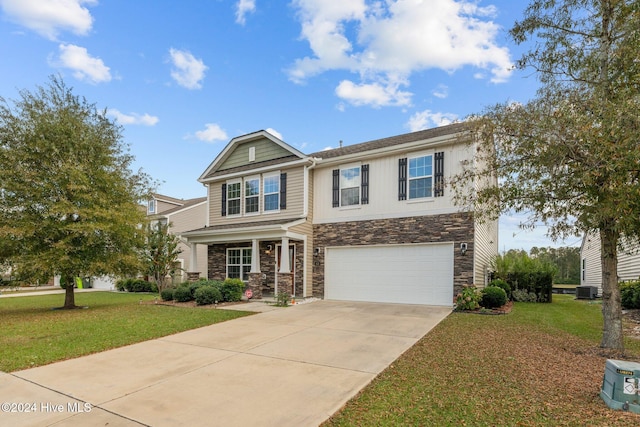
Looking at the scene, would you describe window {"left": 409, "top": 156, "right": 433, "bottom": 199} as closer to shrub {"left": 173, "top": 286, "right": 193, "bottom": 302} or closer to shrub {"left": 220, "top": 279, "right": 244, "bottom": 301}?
shrub {"left": 220, "top": 279, "right": 244, "bottom": 301}

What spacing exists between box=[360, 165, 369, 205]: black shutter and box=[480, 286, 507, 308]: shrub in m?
5.33

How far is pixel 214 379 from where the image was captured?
15.9ft

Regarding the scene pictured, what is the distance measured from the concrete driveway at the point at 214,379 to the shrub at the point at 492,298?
14.6ft

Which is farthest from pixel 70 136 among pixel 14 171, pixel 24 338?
pixel 24 338

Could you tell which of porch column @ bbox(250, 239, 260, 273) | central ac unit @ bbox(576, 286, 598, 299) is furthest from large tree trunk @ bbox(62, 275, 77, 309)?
central ac unit @ bbox(576, 286, 598, 299)

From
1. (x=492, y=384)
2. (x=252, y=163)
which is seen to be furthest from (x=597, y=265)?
(x=492, y=384)

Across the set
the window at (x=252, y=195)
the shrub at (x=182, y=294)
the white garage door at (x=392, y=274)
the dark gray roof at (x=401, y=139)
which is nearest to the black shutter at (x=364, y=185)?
the dark gray roof at (x=401, y=139)

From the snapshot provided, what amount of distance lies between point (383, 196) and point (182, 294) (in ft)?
28.8

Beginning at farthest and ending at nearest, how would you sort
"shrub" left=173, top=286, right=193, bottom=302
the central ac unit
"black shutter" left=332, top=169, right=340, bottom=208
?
the central ac unit → "black shutter" left=332, top=169, right=340, bottom=208 → "shrub" left=173, top=286, right=193, bottom=302

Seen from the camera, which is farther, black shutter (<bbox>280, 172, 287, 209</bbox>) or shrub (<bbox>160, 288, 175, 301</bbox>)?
black shutter (<bbox>280, 172, 287, 209</bbox>)

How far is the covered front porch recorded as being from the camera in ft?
44.6

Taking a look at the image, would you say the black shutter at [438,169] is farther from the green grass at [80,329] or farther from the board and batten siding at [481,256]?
the green grass at [80,329]

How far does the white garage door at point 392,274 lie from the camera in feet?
40.4

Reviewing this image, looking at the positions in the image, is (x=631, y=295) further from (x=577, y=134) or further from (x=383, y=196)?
(x=577, y=134)
